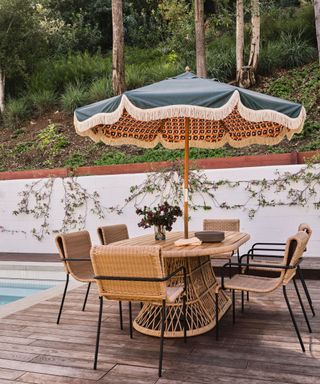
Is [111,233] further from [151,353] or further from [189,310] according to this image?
[151,353]

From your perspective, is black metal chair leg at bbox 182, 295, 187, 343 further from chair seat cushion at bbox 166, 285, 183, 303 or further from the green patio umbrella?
the green patio umbrella

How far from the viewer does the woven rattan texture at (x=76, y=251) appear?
13.2 feet

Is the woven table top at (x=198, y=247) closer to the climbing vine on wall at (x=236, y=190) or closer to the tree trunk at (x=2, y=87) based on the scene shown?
the climbing vine on wall at (x=236, y=190)

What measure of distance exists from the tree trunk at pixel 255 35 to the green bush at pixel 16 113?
632cm

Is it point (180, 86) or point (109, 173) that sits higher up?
point (180, 86)

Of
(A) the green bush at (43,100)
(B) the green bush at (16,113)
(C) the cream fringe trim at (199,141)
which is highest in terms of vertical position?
(A) the green bush at (43,100)

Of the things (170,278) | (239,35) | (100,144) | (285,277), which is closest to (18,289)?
(170,278)

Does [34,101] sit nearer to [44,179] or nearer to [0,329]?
[44,179]

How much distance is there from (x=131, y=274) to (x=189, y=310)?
0.90 metres

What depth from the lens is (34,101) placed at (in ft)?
41.9

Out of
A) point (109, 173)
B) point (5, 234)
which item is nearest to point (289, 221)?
point (109, 173)

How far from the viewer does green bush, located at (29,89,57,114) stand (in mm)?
12680

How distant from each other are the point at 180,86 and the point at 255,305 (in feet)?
7.53

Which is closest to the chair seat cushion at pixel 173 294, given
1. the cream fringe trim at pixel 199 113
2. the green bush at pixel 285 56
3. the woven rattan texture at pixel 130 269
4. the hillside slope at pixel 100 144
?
the woven rattan texture at pixel 130 269
